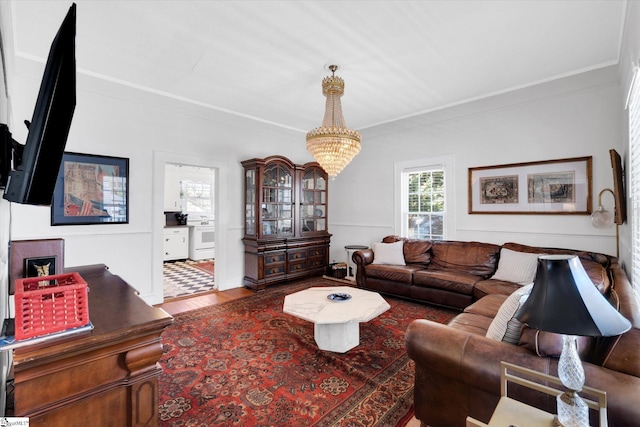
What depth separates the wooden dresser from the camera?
931mm

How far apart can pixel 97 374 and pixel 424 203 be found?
15.7ft

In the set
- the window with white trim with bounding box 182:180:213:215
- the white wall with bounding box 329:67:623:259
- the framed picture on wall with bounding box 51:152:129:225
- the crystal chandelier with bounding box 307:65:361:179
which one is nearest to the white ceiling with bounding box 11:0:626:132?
the crystal chandelier with bounding box 307:65:361:179

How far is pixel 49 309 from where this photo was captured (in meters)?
1.01

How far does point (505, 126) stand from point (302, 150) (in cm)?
351

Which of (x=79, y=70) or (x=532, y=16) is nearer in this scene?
(x=532, y=16)

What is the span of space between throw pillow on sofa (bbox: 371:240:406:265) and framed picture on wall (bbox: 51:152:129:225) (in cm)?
363

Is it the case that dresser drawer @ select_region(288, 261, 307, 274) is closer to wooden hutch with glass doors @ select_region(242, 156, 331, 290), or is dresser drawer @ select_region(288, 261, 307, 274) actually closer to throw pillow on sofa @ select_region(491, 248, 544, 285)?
wooden hutch with glass doors @ select_region(242, 156, 331, 290)

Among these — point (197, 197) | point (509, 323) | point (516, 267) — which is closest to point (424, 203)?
point (516, 267)

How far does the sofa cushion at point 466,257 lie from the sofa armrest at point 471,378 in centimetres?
265

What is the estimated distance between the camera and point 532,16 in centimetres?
241

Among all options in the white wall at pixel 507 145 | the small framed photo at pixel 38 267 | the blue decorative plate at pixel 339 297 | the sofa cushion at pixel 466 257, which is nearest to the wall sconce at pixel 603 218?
the white wall at pixel 507 145

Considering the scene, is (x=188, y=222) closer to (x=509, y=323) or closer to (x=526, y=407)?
(x=509, y=323)

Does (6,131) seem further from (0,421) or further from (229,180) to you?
(229,180)

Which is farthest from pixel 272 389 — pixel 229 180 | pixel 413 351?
pixel 229 180
